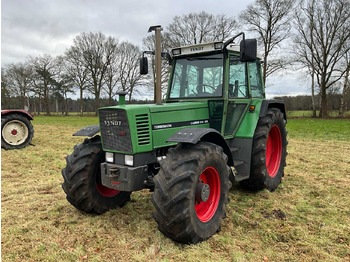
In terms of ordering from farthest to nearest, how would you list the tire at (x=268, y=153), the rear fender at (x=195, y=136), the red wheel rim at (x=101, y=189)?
1. the tire at (x=268, y=153)
2. the red wheel rim at (x=101, y=189)
3. the rear fender at (x=195, y=136)

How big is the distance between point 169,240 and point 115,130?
4.76 feet

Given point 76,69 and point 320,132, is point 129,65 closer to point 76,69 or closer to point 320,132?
point 76,69

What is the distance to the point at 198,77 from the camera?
4438 millimetres

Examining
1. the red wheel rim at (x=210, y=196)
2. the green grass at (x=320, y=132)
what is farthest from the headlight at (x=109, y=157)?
the green grass at (x=320, y=132)

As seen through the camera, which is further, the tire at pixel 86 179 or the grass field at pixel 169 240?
the tire at pixel 86 179

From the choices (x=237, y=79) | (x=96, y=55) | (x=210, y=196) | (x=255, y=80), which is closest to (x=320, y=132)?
(x=255, y=80)

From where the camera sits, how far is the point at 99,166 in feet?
12.8

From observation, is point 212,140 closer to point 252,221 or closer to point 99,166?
point 252,221

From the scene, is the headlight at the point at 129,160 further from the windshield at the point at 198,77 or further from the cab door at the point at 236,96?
the cab door at the point at 236,96

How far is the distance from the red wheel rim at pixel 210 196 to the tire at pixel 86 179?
139cm

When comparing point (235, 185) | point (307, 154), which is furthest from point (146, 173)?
point (307, 154)

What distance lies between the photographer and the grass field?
2914 mm

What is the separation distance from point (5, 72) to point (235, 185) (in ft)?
146

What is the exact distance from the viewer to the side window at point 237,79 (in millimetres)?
4395
